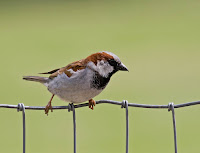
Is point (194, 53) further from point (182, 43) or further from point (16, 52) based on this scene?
point (16, 52)

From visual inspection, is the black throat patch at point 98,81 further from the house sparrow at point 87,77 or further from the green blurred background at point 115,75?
the green blurred background at point 115,75

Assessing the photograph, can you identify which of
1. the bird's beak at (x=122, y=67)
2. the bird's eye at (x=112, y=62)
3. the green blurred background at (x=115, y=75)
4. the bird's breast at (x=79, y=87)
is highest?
the green blurred background at (x=115, y=75)

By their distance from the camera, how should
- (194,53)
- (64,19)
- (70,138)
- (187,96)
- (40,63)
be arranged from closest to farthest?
(70,138) < (187,96) < (40,63) < (194,53) < (64,19)

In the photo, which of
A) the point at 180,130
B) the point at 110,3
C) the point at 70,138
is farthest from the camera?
the point at 110,3

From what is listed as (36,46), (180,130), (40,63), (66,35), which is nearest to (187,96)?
(180,130)

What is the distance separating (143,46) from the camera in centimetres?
1684

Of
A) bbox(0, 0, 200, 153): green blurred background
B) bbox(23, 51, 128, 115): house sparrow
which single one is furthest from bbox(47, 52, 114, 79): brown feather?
bbox(0, 0, 200, 153): green blurred background

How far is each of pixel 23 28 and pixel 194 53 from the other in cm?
786

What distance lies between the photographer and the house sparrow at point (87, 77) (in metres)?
3.12

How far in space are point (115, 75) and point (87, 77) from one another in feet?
32.5

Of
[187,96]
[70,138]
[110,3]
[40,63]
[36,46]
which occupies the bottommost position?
[70,138]

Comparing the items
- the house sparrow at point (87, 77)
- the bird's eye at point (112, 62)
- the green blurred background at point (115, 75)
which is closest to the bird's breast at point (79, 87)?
the house sparrow at point (87, 77)

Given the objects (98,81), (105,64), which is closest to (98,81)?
(98,81)

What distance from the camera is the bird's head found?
3109 millimetres
